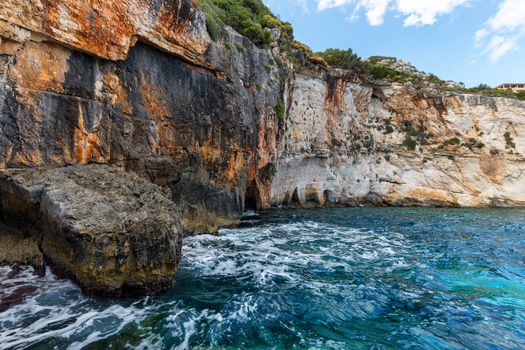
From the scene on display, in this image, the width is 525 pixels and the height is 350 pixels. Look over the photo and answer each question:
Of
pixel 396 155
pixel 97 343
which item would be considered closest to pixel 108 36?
pixel 97 343

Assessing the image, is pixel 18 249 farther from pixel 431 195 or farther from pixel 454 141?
pixel 454 141

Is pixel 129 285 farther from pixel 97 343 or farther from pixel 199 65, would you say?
pixel 199 65

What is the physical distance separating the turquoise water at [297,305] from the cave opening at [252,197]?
1288cm

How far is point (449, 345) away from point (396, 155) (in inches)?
1211

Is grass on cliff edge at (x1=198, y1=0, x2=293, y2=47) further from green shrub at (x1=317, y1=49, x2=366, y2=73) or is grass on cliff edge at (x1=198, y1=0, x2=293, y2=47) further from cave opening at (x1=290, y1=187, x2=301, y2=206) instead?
cave opening at (x1=290, y1=187, x2=301, y2=206)

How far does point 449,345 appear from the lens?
5.30 meters

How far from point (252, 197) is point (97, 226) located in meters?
19.2

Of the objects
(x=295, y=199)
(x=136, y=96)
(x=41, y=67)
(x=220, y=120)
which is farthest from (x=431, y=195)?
(x=41, y=67)

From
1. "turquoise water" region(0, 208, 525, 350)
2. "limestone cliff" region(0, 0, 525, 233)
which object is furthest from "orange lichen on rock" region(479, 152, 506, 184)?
"turquoise water" region(0, 208, 525, 350)

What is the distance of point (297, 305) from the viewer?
22.5 feet

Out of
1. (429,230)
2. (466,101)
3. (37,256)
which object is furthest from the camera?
(466,101)

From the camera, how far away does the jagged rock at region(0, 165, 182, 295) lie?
655cm

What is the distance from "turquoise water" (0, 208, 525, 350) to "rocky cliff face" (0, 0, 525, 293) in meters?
0.93

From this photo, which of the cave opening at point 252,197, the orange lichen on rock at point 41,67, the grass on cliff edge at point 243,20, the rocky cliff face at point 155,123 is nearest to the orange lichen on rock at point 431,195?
the rocky cliff face at point 155,123
